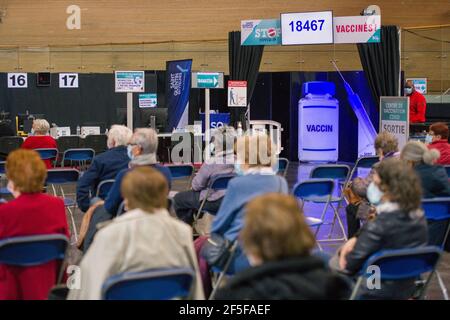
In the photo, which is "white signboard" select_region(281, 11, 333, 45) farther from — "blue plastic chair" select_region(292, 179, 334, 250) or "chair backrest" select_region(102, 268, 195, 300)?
"chair backrest" select_region(102, 268, 195, 300)

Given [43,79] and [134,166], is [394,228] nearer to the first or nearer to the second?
[134,166]

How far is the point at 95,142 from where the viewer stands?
12711 mm

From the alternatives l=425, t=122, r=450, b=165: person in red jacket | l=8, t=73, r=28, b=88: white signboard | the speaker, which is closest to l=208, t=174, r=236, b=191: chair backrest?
l=425, t=122, r=450, b=165: person in red jacket

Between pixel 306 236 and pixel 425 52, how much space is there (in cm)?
1391

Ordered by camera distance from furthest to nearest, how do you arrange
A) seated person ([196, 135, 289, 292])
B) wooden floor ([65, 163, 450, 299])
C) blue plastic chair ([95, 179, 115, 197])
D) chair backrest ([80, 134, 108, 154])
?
chair backrest ([80, 134, 108, 154]) → blue plastic chair ([95, 179, 115, 197]) → wooden floor ([65, 163, 450, 299]) → seated person ([196, 135, 289, 292])

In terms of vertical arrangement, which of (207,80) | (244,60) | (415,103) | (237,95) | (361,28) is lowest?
(415,103)

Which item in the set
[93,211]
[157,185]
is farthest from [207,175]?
[157,185]

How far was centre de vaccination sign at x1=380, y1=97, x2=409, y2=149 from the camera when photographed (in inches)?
393

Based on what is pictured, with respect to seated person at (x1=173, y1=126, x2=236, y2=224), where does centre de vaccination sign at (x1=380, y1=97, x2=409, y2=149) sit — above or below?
above

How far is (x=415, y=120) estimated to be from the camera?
12.8 meters

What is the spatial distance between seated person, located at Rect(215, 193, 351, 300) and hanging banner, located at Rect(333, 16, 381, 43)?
9.44 meters


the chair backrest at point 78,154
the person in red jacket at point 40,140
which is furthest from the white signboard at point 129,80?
the person in red jacket at point 40,140

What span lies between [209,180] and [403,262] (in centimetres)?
283

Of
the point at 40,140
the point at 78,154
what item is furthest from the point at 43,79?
the point at 40,140
